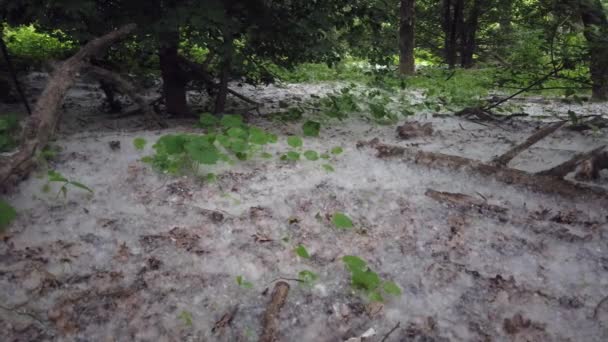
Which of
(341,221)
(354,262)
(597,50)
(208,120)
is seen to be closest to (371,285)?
(354,262)

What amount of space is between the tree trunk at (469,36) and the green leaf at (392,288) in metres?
12.6

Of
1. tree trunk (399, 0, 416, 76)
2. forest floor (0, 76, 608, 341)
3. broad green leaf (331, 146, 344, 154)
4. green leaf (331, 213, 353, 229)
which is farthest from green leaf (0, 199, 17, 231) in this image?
tree trunk (399, 0, 416, 76)

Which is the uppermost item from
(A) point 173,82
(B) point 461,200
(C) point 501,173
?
(A) point 173,82

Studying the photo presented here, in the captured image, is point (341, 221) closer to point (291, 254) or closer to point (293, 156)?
point (291, 254)

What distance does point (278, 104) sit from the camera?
6227mm

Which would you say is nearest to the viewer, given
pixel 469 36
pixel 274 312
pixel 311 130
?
pixel 274 312

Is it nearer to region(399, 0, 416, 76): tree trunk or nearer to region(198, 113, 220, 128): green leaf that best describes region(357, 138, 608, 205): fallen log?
region(198, 113, 220, 128): green leaf

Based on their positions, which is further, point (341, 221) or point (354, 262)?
point (341, 221)

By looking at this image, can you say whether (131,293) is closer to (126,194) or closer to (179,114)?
(126,194)

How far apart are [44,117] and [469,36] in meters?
13.8

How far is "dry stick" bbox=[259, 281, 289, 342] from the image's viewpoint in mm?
1617

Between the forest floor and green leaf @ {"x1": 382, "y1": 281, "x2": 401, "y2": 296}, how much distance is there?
0.03 metres

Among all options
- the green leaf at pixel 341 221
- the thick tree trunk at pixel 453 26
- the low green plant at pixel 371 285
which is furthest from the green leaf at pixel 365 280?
the thick tree trunk at pixel 453 26

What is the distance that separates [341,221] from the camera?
7.79ft
